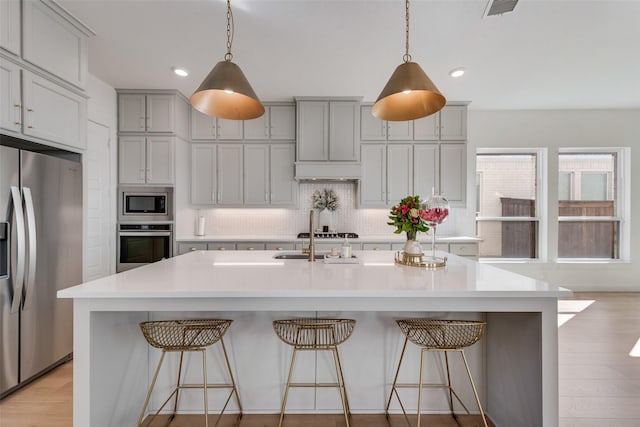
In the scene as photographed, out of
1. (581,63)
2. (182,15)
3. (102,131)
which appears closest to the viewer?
(182,15)

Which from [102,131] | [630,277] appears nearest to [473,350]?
[102,131]

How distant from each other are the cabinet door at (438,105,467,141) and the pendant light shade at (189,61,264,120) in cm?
320

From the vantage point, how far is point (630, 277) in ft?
15.6

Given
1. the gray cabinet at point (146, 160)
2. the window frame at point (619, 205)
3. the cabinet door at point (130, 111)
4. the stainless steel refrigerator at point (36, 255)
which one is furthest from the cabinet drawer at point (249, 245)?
the window frame at point (619, 205)

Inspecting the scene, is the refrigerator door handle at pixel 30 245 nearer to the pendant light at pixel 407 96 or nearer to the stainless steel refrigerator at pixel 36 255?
the stainless steel refrigerator at pixel 36 255

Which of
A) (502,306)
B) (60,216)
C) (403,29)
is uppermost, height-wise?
(403,29)

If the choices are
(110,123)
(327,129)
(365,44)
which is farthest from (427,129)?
(110,123)

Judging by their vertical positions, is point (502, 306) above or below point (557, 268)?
above

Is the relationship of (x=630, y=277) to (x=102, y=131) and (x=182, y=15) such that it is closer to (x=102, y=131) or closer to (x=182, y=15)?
(x=182, y=15)

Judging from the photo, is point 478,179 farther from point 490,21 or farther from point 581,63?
point 490,21

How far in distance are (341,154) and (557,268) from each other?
3638 millimetres

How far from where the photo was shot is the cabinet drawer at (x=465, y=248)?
162 inches

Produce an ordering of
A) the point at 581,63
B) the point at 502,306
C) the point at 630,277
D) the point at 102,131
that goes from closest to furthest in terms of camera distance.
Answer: the point at 502,306 < the point at 581,63 < the point at 102,131 < the point at 630,277

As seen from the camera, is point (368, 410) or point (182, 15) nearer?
point (368, 410)
